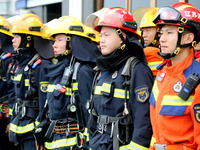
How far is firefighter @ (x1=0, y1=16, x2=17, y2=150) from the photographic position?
229 inches

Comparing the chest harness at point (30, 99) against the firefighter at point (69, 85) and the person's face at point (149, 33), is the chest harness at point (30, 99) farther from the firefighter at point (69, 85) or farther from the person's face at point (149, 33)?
the person's face at point (149, 33)

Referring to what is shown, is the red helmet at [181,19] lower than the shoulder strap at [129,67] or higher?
higher

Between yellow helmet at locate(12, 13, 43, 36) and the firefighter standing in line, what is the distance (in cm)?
52

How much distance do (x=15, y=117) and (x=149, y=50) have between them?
2677mm

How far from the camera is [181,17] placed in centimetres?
262

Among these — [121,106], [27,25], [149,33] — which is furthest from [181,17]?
[27,25]

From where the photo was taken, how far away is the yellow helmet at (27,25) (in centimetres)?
538

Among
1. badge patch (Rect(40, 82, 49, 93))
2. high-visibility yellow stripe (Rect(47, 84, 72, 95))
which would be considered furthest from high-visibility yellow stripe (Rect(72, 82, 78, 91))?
badge patch (Rect(40, 82, 49, 93))

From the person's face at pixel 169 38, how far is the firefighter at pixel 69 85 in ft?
4.93

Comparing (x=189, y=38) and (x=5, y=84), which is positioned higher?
(x=189, y=38)

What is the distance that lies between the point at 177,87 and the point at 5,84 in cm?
431

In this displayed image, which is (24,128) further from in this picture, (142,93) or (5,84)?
(142,93)

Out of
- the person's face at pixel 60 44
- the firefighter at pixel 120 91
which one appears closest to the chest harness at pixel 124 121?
the firefighter at pixel 120 91

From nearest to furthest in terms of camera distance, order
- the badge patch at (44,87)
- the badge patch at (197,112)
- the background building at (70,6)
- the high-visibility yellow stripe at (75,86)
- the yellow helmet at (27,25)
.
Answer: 1. the badge patch at (197,112)
2. the high-visibility yellow stripe at (75,86)
3. the badge patch at (44,87)
4. the yellow helmet at (27,25)
5. the background building at (70,6)
